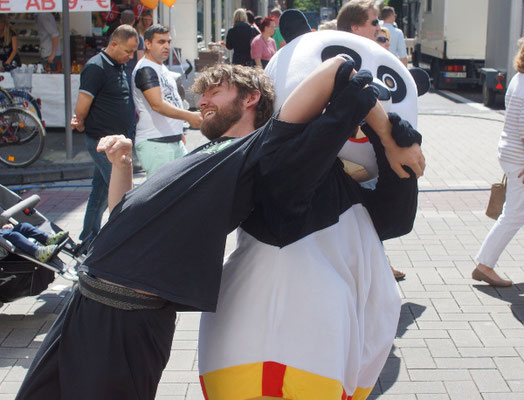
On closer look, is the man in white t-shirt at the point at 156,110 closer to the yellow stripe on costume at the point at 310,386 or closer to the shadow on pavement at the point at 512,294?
the shadow on pavement at the point at 512,294

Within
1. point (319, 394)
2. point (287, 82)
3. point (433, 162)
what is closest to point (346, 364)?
point (319, 394)

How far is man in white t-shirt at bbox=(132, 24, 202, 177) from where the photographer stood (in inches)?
207

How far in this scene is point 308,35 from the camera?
2.57 metres

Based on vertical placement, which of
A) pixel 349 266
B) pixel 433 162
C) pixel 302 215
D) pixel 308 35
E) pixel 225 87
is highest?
pixel 308 35

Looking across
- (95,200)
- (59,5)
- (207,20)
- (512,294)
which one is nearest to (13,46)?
(59,5)

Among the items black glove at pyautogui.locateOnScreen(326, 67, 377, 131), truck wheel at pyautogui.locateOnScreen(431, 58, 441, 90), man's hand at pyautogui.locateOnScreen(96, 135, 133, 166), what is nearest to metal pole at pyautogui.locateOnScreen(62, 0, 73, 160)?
man's hand at pyautogui.locateOnScreen(96, 135, 133, 166)

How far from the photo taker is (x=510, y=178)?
5.02 meters

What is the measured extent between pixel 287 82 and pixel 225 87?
0.21 metres

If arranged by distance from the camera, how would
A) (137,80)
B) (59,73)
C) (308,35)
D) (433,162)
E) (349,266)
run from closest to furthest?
(349,266)
(308,35)
(137,80)
(433,162)
(59,73)

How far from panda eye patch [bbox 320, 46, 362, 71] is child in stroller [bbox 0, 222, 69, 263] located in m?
2.64

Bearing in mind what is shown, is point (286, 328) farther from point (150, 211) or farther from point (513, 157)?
point (513, 157)

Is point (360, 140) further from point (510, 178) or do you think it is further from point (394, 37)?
point (394, 37)

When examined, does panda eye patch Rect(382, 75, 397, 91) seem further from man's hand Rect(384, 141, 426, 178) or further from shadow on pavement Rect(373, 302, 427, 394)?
shadow on pavement Rect(373, 302, 427, 394)

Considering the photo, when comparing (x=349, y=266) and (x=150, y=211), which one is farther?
(x=349, y=266)
